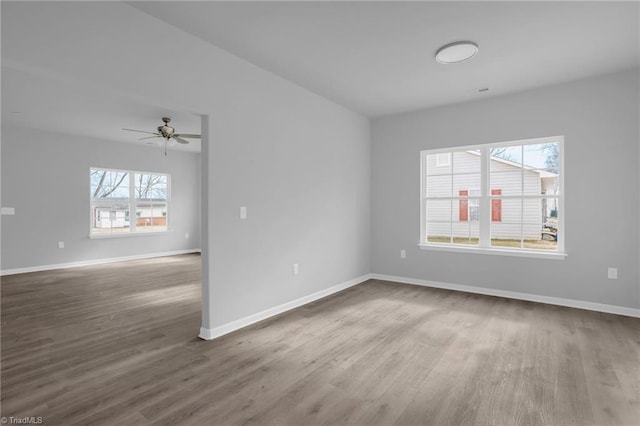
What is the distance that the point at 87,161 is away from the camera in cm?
A: 687

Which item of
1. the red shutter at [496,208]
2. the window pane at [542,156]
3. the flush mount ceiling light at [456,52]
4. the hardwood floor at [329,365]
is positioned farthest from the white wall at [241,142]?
the window pane at [542,156]

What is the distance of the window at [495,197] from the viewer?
13.5 ft

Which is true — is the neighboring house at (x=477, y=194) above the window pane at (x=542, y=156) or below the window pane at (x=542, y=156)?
below

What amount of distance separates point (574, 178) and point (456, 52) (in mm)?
2252

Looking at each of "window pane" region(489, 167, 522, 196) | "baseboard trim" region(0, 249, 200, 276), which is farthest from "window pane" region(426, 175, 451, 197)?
"baseboard trim" region(0, 249, 200, 276)

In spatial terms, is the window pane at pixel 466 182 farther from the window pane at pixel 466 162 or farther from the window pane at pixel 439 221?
the window pane at pixel 439 221

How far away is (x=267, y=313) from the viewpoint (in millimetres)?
3561

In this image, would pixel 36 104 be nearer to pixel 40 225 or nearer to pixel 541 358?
pixel 40 225

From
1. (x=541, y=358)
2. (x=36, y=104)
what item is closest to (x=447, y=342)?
(x=541, y=358)

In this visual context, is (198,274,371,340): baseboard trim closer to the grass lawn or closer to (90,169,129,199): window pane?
the grass lawn

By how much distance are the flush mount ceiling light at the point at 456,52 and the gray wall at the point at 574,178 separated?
1570mm

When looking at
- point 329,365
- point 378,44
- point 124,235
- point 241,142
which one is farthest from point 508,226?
point 124,235

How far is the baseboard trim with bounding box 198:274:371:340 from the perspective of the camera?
2988mm

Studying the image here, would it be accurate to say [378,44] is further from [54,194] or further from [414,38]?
[54,194]
